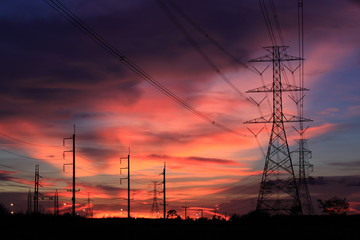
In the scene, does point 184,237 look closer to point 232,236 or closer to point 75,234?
point 232,236

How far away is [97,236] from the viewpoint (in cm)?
2862

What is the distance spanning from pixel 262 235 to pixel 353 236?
18.1 feet

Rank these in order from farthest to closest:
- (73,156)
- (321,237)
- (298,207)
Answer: (73,156)
(298,207)
(321,237)

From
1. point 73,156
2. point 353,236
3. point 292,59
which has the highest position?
point 292,59

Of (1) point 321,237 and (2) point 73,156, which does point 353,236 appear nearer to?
(1) point 321,237

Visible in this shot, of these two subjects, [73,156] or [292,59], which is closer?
[292,59]

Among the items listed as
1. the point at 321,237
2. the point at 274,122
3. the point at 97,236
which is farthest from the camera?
the point at 274,122

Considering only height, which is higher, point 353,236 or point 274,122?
point 274,122

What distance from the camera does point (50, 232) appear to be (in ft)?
97.7

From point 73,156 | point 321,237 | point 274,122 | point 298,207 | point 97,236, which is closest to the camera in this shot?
point 97,236

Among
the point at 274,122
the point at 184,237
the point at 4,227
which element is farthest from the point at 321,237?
the point at 274,122

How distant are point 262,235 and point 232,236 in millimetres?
2054

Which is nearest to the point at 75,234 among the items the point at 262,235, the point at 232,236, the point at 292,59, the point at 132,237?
the point at 132,237

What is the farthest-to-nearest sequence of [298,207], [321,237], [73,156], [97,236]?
[73,156], [298,207], [321,237], [97,236]
